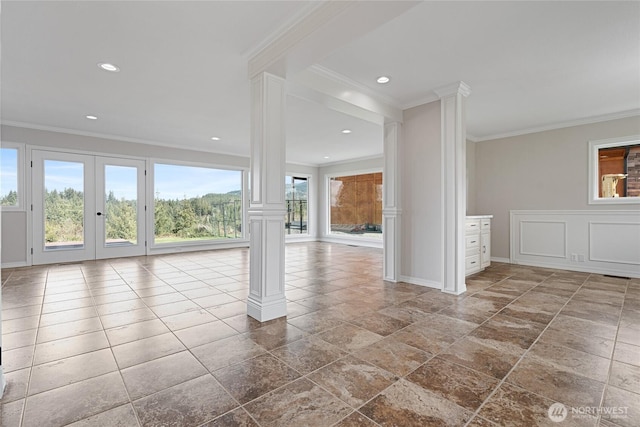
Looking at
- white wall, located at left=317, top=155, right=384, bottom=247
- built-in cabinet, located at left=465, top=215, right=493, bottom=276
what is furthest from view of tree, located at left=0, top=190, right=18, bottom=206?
built-in cabinet, located at left=465, top=215, right=493, bottom=276

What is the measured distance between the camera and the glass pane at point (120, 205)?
633 centimetres

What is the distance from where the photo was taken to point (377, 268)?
5.37 m

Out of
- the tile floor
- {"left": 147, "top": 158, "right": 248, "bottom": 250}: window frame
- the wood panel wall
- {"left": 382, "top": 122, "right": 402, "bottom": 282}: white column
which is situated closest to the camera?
the tile floor

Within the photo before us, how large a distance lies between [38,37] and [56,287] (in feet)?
9.95

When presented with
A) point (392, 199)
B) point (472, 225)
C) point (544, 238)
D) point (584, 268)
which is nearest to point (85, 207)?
point (392, 199)

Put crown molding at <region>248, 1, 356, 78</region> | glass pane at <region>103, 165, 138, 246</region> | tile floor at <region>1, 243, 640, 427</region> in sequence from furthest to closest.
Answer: glass pane at <region>103, 165, 138, 246</region>
crown molding at <region>248, 1, 356, 78</region>
tile floor at <region>1, 243, 640, 427</region>

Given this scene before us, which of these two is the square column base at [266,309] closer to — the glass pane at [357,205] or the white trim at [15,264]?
the white trim at [15,264]

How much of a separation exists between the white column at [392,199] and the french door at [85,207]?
550 cm

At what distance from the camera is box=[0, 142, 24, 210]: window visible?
5301 mm

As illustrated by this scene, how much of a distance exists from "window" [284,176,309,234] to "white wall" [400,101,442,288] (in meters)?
5.91

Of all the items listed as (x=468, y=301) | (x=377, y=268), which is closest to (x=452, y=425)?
(x=468, y=301)

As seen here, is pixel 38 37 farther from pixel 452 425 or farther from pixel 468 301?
pixel 468 301

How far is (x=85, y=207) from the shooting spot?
603 centimetres

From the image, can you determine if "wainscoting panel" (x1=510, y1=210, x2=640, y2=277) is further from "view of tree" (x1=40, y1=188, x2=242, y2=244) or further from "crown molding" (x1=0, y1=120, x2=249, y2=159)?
"crown molding" (x1=0, y1=120, x2=249, y2=159)
